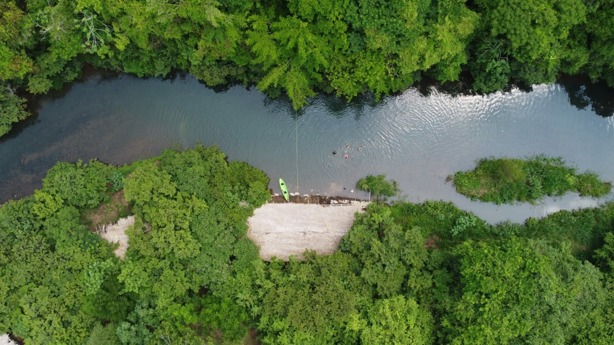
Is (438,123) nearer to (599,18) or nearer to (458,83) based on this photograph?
(458,83)

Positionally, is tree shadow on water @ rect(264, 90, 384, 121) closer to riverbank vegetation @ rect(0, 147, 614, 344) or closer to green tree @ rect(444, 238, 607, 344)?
riverbank vegetation @ rect(0, 147, 614, 344)

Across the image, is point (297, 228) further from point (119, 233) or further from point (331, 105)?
point (119, 233)

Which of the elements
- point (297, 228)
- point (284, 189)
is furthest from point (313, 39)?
point (297, 228)

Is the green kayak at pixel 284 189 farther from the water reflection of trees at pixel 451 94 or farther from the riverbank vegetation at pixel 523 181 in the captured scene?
the riverbank vegetation at pixel 523 181

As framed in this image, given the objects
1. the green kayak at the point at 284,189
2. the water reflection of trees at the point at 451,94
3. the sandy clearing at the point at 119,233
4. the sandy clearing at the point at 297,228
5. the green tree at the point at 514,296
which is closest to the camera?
the green tree at the point at 514,296

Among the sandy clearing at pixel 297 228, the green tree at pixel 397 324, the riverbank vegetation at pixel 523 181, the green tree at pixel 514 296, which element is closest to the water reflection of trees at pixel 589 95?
the riverbank vegetation at pixel 523 181
